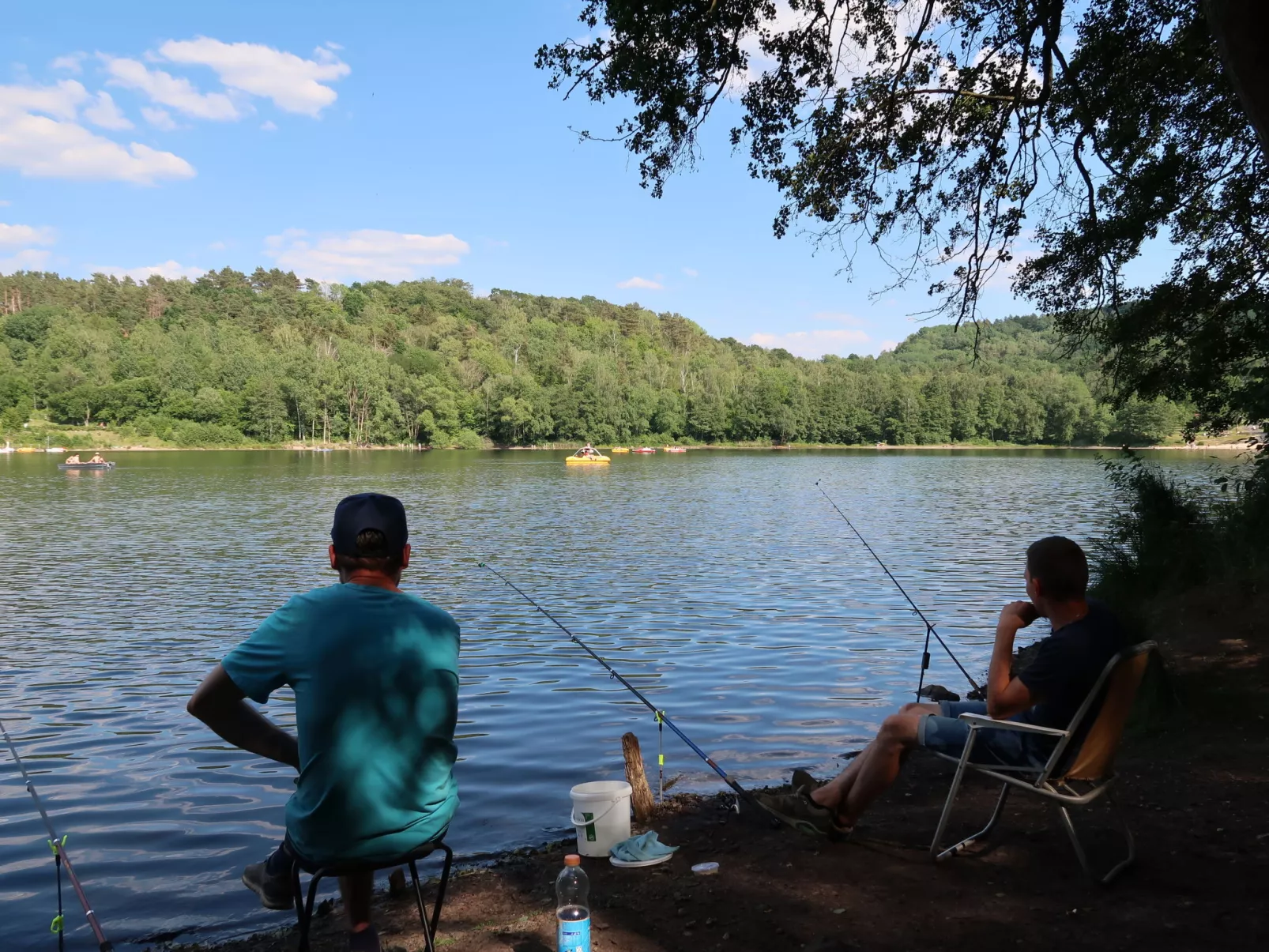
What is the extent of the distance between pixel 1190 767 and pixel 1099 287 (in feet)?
23.9

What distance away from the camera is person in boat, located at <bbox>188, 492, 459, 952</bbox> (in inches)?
108

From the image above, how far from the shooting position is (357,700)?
9.05 ft

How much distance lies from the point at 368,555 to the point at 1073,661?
2788 millimetres

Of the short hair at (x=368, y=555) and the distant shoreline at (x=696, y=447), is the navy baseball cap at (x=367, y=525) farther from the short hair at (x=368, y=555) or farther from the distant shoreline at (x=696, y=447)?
the distant shoreline at (x=696, y=447)

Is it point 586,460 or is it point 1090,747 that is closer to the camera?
point 1090,747

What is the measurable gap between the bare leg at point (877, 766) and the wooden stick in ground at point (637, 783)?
1.39 meters

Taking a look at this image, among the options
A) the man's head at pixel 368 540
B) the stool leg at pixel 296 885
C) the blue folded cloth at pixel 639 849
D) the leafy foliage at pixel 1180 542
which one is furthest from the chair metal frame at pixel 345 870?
the leafy foliage at pixel 1180 542

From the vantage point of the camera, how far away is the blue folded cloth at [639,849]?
4.88m

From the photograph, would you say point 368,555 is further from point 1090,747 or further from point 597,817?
point 1090,747

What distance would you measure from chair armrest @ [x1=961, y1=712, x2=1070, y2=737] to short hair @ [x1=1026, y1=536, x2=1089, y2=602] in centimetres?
52

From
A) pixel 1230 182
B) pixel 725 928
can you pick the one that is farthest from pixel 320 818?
pixel 1230 182

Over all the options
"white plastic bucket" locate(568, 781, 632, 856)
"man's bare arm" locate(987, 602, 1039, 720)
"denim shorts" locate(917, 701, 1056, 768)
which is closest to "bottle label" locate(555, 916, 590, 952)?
"white plastic bucket" locate(568, 781, 632, 856)

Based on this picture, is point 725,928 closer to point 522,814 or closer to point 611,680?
point 522,814

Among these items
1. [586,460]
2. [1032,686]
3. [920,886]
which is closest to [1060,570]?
[1032,686]
